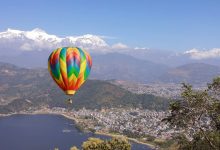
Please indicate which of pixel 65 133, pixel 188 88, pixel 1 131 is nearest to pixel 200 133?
pixel 188 88

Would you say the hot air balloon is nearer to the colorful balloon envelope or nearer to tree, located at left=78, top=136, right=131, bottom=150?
the colorful balloon envelope

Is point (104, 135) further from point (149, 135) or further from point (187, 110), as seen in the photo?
point (187, 110)

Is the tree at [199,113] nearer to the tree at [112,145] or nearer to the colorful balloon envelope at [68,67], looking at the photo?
the tree at [112,145]

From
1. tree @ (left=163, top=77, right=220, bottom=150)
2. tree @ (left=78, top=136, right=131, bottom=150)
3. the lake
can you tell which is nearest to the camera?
tree @ (left=163, top=77, right=220, bottom=150)

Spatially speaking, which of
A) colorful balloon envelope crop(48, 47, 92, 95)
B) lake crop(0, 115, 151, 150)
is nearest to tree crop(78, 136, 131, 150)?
colorful balloon envelope crop(48, 47, 92, 95)

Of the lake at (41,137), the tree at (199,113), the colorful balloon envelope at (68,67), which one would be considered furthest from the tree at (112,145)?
the lake at (41,137)

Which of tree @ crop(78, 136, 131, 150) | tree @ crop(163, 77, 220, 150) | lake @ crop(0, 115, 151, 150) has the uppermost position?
tree @ crop(163, 77, 220, 150)

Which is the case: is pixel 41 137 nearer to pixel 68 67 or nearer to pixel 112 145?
pixel 112 145
